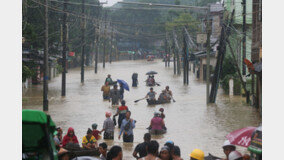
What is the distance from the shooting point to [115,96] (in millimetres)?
29094

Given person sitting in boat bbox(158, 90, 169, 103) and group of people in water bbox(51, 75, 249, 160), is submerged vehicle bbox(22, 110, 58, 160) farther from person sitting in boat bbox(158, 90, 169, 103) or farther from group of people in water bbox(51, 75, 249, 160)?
person sitting in boat bbox(158, 90, 169, 103)

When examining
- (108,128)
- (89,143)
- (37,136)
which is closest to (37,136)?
(37,136)

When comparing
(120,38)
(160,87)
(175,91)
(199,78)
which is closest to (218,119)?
(175,91)

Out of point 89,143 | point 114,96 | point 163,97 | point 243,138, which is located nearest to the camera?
point 243,138

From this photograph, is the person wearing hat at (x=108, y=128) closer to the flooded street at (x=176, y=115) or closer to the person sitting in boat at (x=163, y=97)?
the flooded street at (x=176, y=115)

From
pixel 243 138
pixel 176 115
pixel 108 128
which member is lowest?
pixel 176 115

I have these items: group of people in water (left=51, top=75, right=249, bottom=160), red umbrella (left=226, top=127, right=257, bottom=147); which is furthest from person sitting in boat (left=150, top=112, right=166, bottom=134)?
red umbrella (left=226, top=127, right=257, bottom=147)

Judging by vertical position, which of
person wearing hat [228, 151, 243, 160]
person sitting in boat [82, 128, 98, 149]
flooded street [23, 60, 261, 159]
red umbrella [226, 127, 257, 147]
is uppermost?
red umbrella [226, 127, 257, 147]

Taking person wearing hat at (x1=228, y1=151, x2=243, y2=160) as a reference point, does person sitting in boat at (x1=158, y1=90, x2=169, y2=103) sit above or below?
below

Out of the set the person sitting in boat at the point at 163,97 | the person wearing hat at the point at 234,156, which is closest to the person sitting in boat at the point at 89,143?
the person wearing hat at the point at 234,156

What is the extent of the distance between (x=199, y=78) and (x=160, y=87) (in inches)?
557

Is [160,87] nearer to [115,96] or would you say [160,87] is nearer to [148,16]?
[115,96]

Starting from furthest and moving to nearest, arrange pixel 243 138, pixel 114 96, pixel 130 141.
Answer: pixel 114 96 → pixel 130 141 → pixel 243 138

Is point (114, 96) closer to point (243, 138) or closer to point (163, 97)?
point (163, 97)
